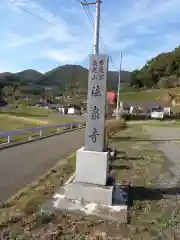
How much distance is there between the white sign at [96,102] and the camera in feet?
21.2

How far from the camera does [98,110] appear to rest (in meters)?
6.52

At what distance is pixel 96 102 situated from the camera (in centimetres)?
650

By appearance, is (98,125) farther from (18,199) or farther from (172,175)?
(172,175)

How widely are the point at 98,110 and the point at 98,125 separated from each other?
12.4 inches

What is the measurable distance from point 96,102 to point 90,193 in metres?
1.84

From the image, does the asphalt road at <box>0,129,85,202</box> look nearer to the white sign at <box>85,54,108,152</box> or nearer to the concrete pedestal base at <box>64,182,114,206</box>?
the concrete pedestal base at <box>64,182,114,206</box>

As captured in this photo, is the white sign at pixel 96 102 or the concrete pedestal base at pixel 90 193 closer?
the concrete pedestal base at pixel 90 193

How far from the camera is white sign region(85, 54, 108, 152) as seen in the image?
645cm

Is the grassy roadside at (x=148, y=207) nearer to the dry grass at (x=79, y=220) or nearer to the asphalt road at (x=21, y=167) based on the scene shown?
the dry grass at (x=79, y=220)

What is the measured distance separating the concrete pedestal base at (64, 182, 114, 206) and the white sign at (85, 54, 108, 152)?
78 cm

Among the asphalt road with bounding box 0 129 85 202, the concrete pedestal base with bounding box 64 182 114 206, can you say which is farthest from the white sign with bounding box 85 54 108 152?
the asphalt road with bounding box 0 129 85 202

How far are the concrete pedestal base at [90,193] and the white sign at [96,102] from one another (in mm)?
782

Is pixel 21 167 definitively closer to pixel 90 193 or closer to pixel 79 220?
pixel 90 193

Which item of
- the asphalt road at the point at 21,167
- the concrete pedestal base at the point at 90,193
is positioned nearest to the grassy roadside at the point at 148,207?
the concrete pedestal base at the point at 90,193
